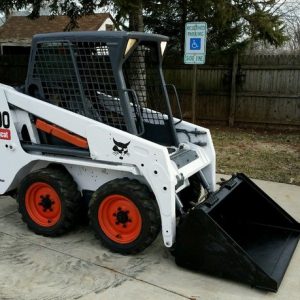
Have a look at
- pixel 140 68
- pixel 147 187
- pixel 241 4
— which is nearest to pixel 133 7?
pixel 241 4

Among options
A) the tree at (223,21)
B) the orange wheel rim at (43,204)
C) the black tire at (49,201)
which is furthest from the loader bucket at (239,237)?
the tree at (223,21)

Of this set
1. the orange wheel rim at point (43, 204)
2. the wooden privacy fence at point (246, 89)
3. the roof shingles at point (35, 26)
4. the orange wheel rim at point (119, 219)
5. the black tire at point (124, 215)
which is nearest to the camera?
the black tire at point (124, 215)

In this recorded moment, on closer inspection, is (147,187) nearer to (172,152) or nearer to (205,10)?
(172,152)

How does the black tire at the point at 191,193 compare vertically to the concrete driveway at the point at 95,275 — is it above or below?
above

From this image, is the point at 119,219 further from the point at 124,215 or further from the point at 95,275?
the point at 95,275

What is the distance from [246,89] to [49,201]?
25.1 ft

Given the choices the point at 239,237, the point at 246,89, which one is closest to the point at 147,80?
the point at 239,237

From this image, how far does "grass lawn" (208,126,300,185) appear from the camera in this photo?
6.62m

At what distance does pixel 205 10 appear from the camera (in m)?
9.32

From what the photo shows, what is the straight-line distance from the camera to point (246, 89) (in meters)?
10.7

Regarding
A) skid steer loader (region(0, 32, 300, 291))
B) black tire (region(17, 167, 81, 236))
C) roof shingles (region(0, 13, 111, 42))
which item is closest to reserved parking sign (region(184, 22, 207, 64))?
skid steer loader (region(0, 32, 300, 291))

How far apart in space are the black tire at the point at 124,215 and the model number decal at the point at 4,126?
1112 mm

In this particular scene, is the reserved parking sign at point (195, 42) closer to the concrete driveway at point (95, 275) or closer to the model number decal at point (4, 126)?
the model number decal at point (4, 126)

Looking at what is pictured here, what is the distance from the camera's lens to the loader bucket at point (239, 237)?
324cm
